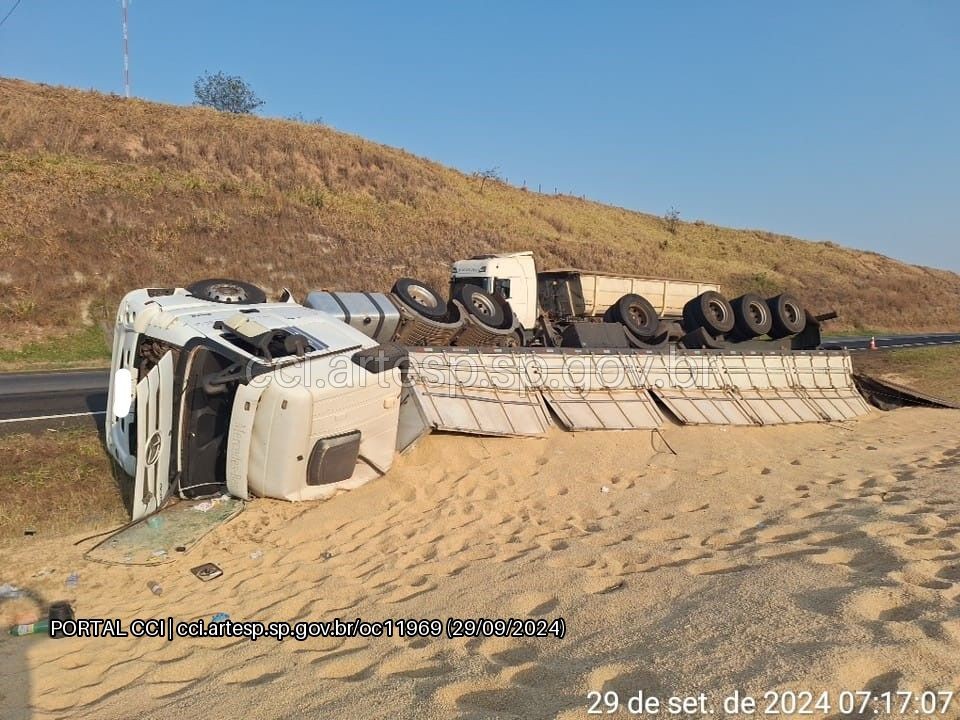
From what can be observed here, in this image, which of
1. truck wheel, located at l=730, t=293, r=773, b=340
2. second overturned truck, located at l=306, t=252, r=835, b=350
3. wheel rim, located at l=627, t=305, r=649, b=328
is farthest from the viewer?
truck wheel, located at l=730, t=293, r=773, b=340

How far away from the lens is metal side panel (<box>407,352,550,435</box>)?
8375mm

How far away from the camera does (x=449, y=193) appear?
4581 cm

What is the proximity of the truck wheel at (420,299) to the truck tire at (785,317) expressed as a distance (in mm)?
8473

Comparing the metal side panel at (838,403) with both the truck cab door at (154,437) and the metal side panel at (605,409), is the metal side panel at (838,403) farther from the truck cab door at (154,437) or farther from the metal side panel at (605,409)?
the truck cab door at (154,437)

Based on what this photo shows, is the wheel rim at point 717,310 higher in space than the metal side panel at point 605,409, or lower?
higher

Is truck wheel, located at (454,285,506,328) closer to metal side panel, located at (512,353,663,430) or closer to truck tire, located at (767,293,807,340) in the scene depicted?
metal side panel, located at (512,353,663,430)

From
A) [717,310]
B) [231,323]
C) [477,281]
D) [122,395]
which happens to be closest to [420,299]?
[477,281]

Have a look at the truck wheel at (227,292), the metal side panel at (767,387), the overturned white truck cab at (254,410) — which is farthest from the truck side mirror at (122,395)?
the metal side panel at (767,387)

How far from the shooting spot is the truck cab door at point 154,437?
614 centimetres

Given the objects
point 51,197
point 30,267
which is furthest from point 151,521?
point 51,197

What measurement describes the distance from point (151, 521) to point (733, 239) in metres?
64.6

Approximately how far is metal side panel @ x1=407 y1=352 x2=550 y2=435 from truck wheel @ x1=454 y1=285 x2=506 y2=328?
8.63 feet

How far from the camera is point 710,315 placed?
14664 millimetres

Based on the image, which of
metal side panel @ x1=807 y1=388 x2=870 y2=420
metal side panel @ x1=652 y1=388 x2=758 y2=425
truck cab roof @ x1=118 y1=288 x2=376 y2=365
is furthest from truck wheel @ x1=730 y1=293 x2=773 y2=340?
truck cab roof @ x1=118 y1=288 x2=376 y2=365
